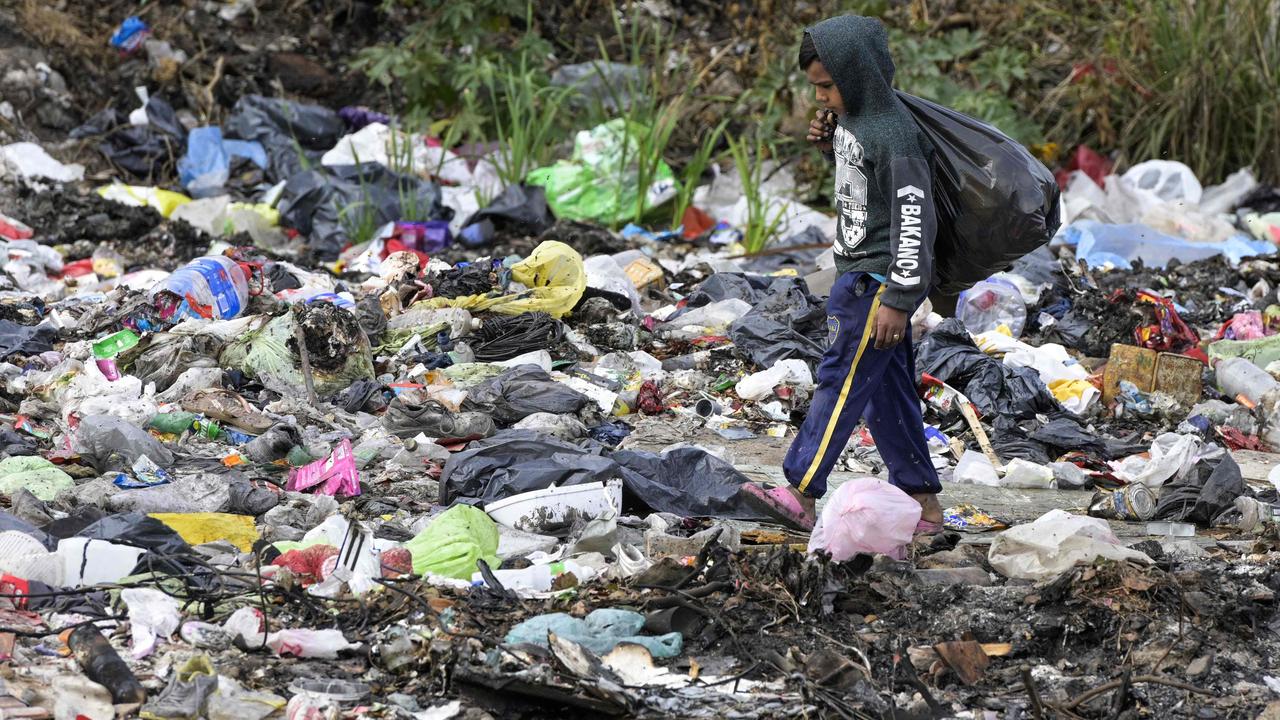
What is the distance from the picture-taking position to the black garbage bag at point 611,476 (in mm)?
Result: 4473

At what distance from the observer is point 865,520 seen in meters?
3.78

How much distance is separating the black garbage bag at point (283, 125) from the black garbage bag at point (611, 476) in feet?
19.7

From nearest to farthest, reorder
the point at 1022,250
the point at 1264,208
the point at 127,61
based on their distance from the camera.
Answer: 1. the point at 1022,250
2. the point at 1264,208
3. the point at 127,61

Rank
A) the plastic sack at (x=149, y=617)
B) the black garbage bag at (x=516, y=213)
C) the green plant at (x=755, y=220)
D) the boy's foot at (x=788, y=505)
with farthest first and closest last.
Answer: the black garbage bag at (x=516, y=213) < the green plant at (x=755, y=220) < the boy's foot at (x=788, y=505) < the plastic sack at (x=149, y=617)

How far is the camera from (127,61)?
1116 centimetres

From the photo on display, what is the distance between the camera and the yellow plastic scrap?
934cm

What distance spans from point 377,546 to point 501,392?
6.31 ft

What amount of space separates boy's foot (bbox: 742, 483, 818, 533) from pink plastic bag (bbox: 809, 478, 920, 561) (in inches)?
12.9

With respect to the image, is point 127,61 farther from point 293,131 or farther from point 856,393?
point 856,393

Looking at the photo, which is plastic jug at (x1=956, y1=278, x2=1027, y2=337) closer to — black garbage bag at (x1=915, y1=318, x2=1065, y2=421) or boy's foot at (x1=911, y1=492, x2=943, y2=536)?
black garbage bag at (x1=915, y1=318, x2=1065, y2=421)

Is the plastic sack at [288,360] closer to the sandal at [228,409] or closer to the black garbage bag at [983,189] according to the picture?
the sandal at [228,409]

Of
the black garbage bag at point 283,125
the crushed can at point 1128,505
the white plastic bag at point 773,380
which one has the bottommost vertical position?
the black garbage bag at point 283,125

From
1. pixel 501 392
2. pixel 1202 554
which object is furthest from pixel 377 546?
pixel 1202 554

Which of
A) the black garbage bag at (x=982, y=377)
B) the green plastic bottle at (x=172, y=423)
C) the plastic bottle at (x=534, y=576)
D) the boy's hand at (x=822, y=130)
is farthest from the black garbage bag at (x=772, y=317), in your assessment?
the plastic bottle at (x=534, y=576)
